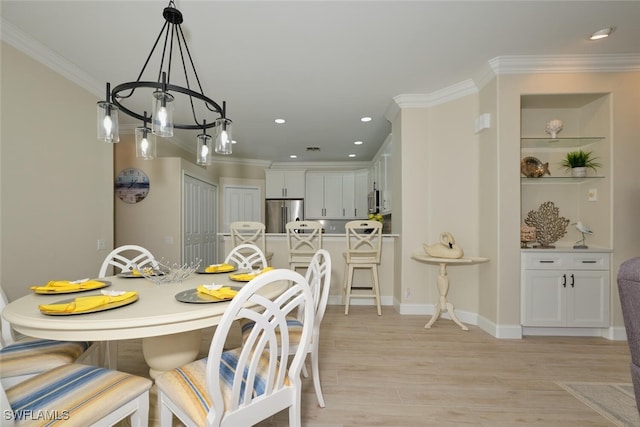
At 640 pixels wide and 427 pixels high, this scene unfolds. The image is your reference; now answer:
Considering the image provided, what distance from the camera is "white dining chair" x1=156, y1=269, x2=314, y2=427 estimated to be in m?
0.96

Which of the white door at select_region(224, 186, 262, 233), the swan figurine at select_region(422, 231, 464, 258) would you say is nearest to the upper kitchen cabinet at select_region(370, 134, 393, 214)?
the swan figurine at select_region(422, 231, 464, 258)

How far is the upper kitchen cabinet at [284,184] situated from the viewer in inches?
272

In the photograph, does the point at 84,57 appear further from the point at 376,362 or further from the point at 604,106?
the point at 604,106

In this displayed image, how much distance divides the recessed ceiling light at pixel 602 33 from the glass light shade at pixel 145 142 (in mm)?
3497

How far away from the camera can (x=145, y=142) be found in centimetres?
208

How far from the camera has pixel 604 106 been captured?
112 inches

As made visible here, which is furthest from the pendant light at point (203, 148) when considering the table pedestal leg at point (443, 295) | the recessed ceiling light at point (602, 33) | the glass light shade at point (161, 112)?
the recessed ceiling light at point (602, 33)

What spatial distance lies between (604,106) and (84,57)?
4901mm

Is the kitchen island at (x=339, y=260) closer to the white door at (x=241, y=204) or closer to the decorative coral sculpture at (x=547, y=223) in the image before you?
the decorative coral sculpture at (x=547, y=223)

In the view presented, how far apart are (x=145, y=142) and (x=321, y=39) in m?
1.58

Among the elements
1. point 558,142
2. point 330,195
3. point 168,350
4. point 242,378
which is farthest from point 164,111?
point 330,195

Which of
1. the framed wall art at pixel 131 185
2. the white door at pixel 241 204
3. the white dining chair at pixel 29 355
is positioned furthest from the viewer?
the white door at pixel 241 204

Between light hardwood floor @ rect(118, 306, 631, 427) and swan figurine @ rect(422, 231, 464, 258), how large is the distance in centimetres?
76

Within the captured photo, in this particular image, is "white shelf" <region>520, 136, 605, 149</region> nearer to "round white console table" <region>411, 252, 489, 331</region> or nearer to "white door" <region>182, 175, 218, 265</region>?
"round white console table" <region>411, 252, 489, 331</region>
